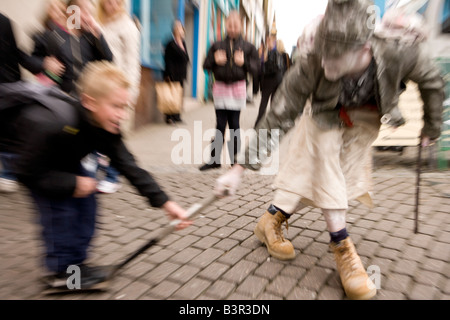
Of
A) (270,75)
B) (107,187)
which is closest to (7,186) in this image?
(107,187)

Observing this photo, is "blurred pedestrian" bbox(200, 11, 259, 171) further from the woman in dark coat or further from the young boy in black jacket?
the woman in dark coat

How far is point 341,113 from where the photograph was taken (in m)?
2.28

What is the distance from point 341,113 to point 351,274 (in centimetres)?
95

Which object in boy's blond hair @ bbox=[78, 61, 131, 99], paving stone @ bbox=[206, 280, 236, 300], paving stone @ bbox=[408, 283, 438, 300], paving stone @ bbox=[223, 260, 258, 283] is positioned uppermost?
boy's blond hair @ bbox=[78, 61, 131, 99]

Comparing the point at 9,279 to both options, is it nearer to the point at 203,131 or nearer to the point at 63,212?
the point at 63,212

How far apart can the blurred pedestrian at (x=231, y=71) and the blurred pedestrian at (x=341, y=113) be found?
2.52 metres

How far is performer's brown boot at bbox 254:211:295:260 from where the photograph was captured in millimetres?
2680

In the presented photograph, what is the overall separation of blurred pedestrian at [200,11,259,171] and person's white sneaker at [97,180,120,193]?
4.35 ft

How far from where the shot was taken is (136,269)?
2.51 meters

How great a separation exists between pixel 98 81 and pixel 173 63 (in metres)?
6.56

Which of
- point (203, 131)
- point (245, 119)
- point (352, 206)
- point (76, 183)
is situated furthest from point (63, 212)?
point (245, 119)

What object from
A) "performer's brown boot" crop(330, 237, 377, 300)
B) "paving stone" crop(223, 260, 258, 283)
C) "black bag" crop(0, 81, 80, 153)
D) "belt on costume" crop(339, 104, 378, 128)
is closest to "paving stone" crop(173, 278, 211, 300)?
"paving stone" crop(223, 260, 258, 283)

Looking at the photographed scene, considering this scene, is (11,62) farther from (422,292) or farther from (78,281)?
(422,292)

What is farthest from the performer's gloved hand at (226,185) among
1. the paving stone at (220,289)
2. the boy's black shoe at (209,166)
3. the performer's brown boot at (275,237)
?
the boy's black shoe at (209,166)
